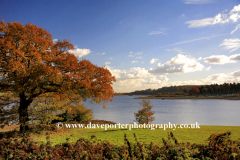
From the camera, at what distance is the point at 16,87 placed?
11625 mm

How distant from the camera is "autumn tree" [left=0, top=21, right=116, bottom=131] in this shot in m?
11.3

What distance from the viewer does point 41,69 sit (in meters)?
11.3

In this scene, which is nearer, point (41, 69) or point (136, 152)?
point (136, 152)

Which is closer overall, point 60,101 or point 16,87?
point 16,87

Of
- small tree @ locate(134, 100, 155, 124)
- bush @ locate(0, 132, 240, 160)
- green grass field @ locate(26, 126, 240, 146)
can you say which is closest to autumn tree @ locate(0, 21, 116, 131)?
green grass field @ locate(26, 126, 240, 146)

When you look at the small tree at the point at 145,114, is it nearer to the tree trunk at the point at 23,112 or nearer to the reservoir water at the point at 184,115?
the reservoir water at the point at 184,115

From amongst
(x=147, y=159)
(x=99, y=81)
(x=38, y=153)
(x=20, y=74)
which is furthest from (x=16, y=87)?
(x=147, y=159)

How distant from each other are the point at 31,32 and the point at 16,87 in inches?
167

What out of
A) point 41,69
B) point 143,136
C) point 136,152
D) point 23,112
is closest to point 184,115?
point 143,136

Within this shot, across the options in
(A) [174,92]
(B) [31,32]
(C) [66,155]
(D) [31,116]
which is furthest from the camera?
(A) [174,92]

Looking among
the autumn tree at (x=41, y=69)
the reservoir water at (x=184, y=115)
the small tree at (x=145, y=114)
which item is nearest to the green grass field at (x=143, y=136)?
the autumn tree at (x=41, y=69)

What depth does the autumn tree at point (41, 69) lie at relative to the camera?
11.3 meters

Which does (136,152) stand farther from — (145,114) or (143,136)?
(145,114)

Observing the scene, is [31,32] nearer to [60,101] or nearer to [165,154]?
[60,101]
